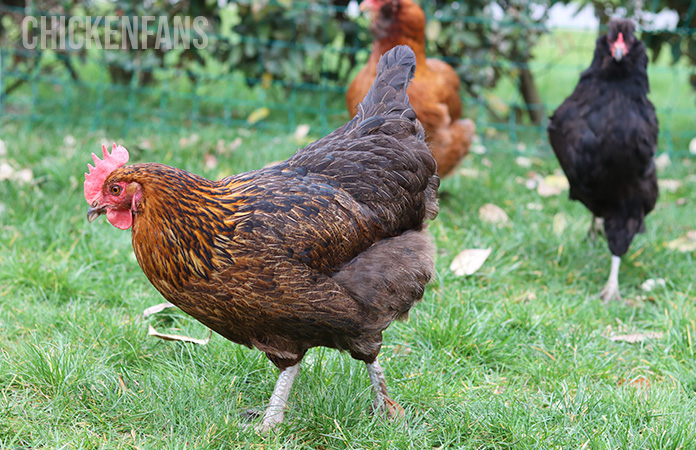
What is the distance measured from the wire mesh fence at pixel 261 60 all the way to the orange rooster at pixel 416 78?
1.51m

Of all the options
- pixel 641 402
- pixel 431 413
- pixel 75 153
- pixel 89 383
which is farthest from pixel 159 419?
pixel 75 153

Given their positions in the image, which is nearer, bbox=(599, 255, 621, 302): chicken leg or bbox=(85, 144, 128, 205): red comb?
bbox=(85, 144, 128, 205): red comb

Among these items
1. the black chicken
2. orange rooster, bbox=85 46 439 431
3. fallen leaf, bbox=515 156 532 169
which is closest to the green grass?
orange rooster, bbox=85 46 439 431

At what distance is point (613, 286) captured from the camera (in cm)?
390

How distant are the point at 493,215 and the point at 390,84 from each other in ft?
6.61

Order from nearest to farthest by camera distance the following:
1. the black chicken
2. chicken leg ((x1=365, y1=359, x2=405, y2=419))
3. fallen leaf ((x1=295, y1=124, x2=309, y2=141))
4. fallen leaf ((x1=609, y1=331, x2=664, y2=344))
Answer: chicken leg ((x1=365, y1=359, x2=405, y2=419)) → fallen leaf ((x1=609, y1=331, x2=664, y2=344)) → the black chicken → fallen leaf ((x1=295, y1=124, x2=309, y2=141))

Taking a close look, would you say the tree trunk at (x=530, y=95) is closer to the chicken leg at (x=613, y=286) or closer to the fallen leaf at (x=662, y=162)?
the fallen leaf at (x=662, y=162)

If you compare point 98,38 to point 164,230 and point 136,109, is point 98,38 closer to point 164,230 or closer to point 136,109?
point 136,109

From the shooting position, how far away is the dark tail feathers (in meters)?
2.90

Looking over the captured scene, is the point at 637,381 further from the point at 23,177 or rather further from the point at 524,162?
the point at 23,177

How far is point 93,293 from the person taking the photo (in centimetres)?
340

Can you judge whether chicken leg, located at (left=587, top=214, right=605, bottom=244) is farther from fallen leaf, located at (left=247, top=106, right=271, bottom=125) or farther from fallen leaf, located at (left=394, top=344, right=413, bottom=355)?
fallen leaf, located at (left=247, top=106, right=271, bottom=125)

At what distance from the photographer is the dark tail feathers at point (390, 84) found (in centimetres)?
290

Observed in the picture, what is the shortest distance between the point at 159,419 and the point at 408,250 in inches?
45.1
